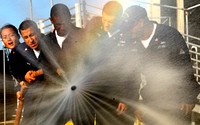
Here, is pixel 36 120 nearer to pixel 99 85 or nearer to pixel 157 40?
pixel 99 85

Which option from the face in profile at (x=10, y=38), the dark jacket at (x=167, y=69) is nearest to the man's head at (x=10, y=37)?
the face in profile at (x=10, y=38)

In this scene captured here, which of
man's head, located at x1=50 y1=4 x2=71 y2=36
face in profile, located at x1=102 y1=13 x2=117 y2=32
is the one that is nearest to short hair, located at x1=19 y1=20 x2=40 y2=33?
man's head, located at x1=50 y1=4 x2=71 y2=36

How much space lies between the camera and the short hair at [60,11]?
1732mm

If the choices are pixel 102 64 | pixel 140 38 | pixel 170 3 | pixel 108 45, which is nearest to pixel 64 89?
pixel 102 64

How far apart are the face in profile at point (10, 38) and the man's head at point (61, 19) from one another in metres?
0.24

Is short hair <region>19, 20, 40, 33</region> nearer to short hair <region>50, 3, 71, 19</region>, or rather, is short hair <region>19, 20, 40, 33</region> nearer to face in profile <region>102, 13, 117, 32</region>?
short hair <region>50, 3, 71, 19</region>

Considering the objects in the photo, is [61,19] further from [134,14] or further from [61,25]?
[134,14]

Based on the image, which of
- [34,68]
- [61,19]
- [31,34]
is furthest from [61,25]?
[34,68]

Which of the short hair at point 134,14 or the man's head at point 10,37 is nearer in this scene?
the short hair at point 134,14

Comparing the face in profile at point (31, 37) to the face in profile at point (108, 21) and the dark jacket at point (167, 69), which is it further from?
the dark jacket at point (167, 69)

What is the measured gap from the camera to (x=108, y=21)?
1.68 m

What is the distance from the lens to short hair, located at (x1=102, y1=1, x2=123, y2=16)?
5.46 feet

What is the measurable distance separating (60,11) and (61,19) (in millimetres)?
38

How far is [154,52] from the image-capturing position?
68.7 inches
